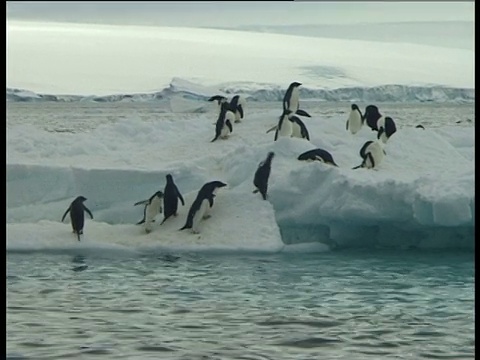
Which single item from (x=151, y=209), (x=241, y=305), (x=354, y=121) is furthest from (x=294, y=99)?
→ (x=241, y=305)

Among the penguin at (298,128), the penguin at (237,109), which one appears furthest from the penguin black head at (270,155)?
the penguin at (237,109)

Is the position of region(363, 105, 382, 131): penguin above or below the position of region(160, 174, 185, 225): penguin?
above

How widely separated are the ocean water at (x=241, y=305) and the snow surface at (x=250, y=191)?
8.3 inches

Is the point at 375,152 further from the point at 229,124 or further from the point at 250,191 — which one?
the point at 229,124

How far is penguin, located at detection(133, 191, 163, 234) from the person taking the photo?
7.56 metres

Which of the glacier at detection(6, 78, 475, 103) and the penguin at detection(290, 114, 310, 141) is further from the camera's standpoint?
the glacier at detection(6, 78, 475, 103)

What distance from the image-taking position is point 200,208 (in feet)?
24.2

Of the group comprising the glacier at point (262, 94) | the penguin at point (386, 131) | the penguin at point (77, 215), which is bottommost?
the penguin at point (77, 215)

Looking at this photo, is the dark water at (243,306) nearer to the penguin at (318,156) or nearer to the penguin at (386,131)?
the penguin at (318,156)

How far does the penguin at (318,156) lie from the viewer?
802cm

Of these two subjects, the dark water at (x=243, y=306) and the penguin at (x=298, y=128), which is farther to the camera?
the penguin at (x=298, y=128)

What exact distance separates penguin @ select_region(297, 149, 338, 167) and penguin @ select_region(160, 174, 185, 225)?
1.03 metres

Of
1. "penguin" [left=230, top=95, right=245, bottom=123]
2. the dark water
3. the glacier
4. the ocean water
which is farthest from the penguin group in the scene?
the glacier

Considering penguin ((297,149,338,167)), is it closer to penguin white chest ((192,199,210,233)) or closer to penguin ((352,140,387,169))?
penguin ((352,140,387,169))
